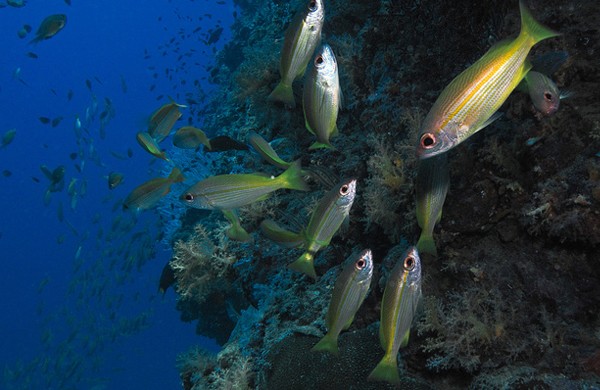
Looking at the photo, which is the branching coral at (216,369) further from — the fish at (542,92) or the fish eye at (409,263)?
the fish at (542,92)

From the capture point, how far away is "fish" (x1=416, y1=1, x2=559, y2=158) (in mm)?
1742

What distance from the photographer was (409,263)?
2.12 metres

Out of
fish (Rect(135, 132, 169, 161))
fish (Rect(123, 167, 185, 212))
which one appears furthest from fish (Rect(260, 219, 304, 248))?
fish (Rect(135, 132, 169, 161))

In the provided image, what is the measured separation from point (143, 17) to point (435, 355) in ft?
582

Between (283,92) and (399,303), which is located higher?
(283,92)

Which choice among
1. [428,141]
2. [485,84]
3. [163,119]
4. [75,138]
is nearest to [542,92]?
[485,84]

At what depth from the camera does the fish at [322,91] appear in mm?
2395

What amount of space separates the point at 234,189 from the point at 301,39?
1175 mm

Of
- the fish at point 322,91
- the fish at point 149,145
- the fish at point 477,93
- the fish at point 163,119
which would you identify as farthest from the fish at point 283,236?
the fish at point 163,119

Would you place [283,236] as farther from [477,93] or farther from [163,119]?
[163,119]

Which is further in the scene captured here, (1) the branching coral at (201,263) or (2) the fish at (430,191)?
(1) the branching coral at (201,263)

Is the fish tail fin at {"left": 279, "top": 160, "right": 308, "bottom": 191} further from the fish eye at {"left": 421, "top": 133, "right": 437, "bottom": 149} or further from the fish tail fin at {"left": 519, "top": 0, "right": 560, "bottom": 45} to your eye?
the fish tail fin at {"left": 519, "top": 0, "right": 560, "bottom": 45}

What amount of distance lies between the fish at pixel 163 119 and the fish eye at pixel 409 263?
13.2 feet

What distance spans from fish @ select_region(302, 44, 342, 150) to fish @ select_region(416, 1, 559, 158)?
810mm
